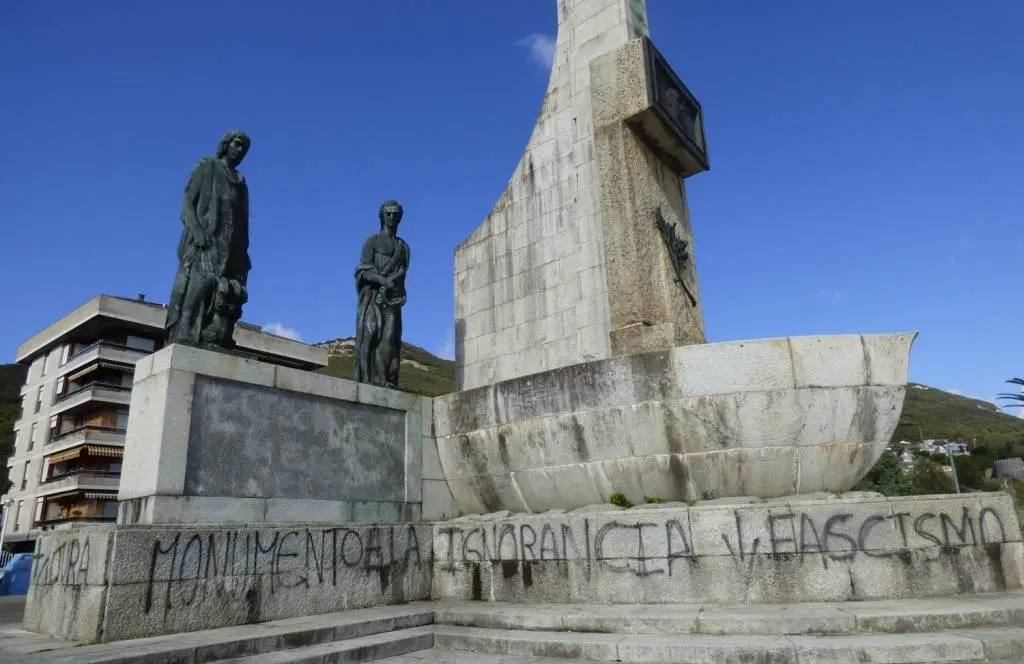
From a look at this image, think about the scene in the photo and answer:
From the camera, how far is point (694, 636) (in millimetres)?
6141

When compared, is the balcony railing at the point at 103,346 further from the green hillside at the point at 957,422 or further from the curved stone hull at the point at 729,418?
the green hillside at the point at 957,422

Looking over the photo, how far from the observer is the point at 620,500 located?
827 centimetres

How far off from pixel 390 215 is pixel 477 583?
594cm

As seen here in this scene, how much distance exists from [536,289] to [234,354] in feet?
17.9

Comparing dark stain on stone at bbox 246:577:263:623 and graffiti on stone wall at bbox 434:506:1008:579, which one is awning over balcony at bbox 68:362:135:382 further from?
graffiti on stone wall at bbox 434:506:1008:579

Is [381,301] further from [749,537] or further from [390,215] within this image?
[749,537]

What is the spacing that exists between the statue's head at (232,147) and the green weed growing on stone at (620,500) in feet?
22.3

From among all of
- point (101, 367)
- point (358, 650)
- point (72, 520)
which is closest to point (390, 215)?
point (358, 650)

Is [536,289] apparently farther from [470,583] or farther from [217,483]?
[217,483]

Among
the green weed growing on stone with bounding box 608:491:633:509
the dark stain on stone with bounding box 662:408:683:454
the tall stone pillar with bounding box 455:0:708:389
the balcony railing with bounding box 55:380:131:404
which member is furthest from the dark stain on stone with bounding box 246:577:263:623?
the balcony railing with bounding box 55:380:131:404

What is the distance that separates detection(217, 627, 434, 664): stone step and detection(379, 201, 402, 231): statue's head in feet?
20.6

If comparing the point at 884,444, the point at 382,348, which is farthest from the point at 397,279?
the point at 884,444

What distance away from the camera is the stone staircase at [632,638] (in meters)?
5.32

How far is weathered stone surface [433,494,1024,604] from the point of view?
6719 millimetres
